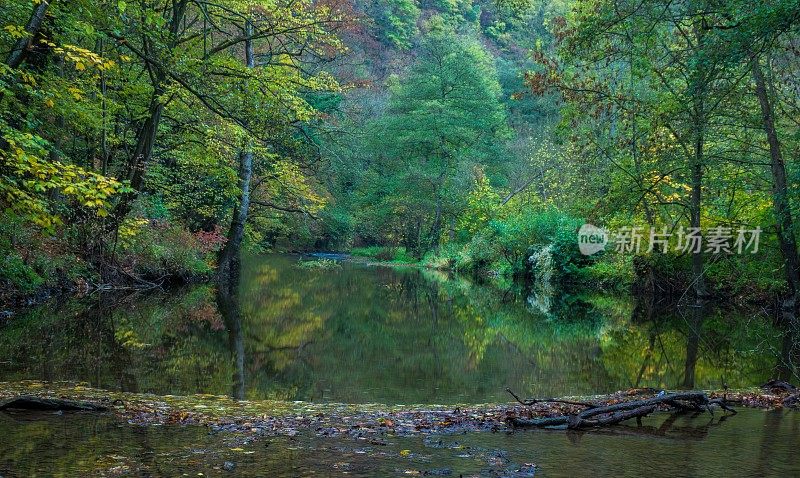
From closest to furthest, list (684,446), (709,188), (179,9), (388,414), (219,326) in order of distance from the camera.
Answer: (684,446)
(388,414)
(219,326)
(179,9)
(709,188)

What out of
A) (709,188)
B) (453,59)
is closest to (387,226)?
(453,59)

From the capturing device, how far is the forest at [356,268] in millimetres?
6859

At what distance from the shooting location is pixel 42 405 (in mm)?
5301

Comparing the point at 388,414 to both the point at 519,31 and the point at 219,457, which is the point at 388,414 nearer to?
the point at 219,457

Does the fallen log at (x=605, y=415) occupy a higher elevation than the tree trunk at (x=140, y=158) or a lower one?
lower

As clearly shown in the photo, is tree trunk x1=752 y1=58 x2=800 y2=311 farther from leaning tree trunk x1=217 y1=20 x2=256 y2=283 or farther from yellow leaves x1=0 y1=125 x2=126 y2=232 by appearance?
leaning tree trunk x1=217 y1=20 x2=256 y2=283

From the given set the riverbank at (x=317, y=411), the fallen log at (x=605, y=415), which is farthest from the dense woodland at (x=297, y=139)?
the fallen log at (x=605, y=415)

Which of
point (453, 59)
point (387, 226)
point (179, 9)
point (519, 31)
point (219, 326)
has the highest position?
point (519, 31)

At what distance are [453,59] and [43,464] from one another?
3782cm

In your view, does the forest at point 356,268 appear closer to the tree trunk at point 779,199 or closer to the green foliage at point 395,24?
the tree trunk at point 779,199

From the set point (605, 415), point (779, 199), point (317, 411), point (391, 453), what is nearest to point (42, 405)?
point (317, 411)

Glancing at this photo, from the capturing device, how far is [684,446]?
15.4 ft

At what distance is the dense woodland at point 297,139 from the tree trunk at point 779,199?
6 centimetres

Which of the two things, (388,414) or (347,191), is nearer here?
(388,414)
